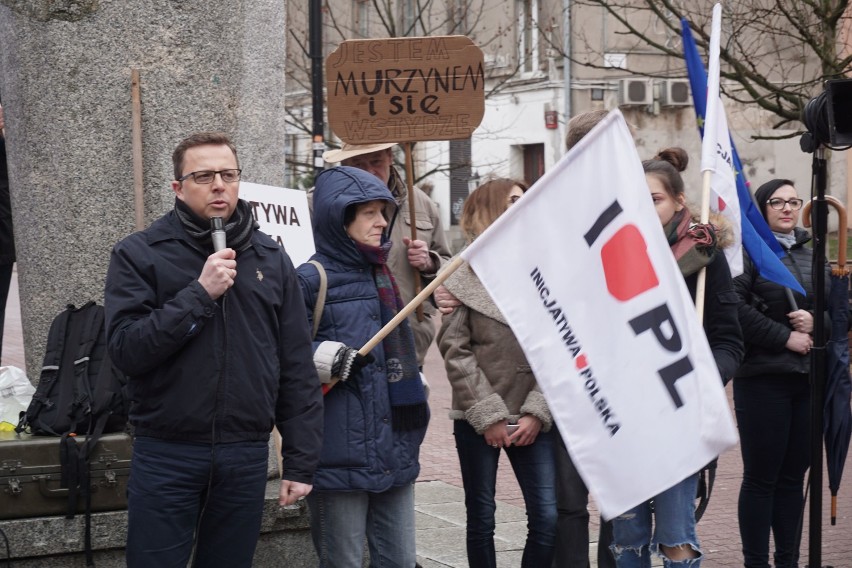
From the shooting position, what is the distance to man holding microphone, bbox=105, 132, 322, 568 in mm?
3867

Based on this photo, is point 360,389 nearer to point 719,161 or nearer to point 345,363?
point 345,363

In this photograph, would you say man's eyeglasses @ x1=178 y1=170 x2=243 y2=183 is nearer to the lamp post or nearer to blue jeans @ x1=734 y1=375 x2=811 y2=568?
blue jeans @ x1=734 y1=375 x2=811 y2=568

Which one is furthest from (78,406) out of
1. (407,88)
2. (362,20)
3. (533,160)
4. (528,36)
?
(533,160)

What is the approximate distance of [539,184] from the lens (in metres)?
4.05

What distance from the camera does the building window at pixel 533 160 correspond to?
30.9m

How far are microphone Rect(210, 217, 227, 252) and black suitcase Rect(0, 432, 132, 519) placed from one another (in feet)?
4.23

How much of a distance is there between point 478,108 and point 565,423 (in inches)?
85.9

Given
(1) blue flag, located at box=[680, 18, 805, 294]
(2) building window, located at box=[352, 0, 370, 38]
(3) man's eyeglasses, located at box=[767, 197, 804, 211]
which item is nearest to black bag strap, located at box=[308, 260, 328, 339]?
(1) blue flag, located at box=[680, 18, 805, 294]

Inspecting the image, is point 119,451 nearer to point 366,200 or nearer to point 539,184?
point 366,200

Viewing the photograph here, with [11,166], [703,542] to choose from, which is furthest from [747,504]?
[11,166]

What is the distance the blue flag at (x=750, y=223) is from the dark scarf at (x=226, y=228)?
245 centimetres

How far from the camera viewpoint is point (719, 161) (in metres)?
5.60

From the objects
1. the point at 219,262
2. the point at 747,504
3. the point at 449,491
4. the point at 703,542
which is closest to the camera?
the point at 219,262

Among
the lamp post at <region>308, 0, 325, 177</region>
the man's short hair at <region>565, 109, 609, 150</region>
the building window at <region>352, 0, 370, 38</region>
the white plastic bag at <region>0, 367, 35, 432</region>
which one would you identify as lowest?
the white plastic bag at <region>0, 367, 35, 432</region>
